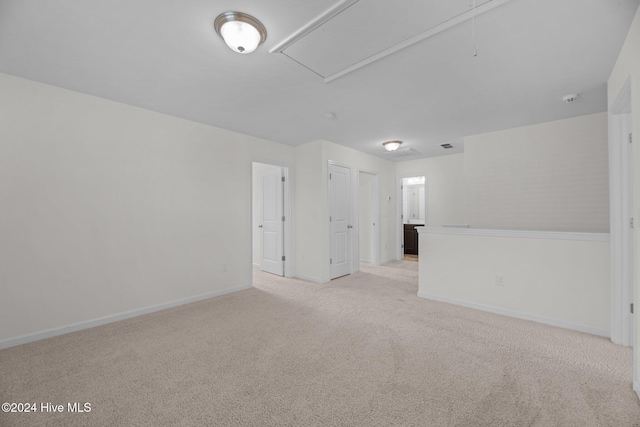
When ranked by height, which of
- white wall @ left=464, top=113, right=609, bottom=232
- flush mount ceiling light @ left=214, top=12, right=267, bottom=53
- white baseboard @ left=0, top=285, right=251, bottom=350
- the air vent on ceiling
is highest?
the air vent on ceiling

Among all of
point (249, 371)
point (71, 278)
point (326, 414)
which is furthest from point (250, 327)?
point (71, 278)

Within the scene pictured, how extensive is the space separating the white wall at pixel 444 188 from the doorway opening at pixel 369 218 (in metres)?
1.12

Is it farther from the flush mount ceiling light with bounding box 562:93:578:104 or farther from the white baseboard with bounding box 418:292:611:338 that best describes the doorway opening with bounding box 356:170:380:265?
the flush mount ceiling light with bounding box 562:93:578:104

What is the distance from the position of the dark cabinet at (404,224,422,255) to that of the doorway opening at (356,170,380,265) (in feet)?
5.60

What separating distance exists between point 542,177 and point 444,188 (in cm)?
211

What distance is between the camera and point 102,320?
2.90m

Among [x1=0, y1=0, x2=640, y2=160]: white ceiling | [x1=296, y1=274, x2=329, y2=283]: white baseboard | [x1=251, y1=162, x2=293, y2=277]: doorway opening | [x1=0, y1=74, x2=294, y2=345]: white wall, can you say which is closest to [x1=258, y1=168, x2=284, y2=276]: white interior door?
[x1=251, y1=162, x2=293, y2=277]: doorway opening

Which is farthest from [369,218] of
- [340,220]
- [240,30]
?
[240,30]

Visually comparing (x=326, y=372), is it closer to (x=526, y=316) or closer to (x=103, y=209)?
(x=526, y=316)

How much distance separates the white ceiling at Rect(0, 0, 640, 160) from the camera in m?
1.70

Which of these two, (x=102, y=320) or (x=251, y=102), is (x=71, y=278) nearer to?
(x=102, y=320)

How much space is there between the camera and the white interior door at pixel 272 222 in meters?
5.04

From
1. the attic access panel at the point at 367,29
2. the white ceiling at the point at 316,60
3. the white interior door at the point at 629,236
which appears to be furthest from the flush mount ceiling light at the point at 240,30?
the white interior door at the point at 629,236

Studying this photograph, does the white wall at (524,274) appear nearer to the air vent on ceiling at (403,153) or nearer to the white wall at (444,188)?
the air vent on ceiling at (403,153)
